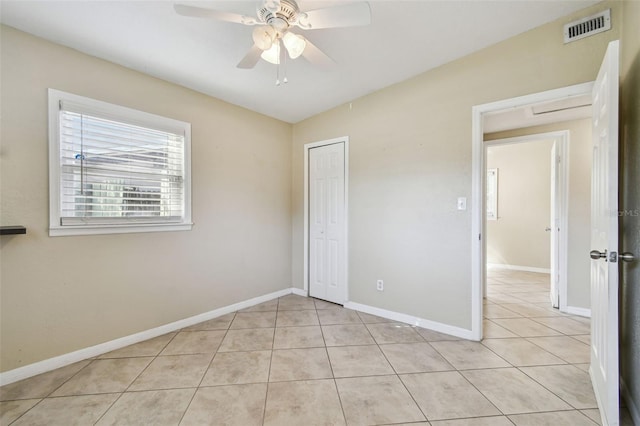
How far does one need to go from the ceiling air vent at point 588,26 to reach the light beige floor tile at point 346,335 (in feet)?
9.34

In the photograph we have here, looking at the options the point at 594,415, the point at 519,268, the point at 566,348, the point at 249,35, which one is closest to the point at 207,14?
the point at 249,35

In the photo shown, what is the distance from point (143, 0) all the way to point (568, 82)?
9.81 feet

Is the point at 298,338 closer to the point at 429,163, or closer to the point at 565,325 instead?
the point at 429,163

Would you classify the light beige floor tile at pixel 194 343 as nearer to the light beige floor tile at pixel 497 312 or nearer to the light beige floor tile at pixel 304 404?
the light beige floor tile at pixel 304 404

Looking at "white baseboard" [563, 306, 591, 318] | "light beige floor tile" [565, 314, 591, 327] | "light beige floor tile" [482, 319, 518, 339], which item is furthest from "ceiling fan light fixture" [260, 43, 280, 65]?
"white baseboard" [563, 306, 591, 318]

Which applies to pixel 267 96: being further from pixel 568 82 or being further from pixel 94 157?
pixel 568 82

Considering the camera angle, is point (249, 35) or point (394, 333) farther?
point (394, 333)

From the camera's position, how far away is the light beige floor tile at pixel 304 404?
1.51 m

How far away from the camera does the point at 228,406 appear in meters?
1.63

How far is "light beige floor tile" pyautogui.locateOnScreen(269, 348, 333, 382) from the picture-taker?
1.92 meters

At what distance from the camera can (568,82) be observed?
1974 millimetres

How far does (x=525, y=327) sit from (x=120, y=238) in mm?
3972

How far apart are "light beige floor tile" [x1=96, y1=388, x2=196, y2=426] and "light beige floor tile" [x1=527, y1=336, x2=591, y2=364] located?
2835 mm

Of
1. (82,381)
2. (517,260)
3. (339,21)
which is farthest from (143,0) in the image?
(517,260)
